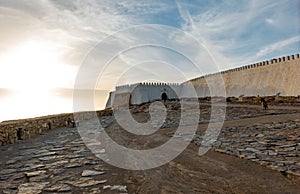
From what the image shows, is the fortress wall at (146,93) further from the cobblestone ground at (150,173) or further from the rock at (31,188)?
the rock at (31,188)

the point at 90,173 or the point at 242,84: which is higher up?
the point at 242,84

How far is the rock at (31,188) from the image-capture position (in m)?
3.96

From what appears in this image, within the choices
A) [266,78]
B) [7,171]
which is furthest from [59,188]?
[266,78]

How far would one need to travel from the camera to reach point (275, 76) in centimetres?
3791

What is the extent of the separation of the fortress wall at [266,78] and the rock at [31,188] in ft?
118

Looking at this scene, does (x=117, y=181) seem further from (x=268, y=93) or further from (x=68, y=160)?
(x=268, y=93)

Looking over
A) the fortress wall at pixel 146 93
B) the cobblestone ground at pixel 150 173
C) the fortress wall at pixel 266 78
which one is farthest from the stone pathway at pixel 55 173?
the fortress wall at pixel 146 93

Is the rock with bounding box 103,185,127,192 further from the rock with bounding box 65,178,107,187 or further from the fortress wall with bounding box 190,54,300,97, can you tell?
the fortress wall with bounding box 190,54,300,97

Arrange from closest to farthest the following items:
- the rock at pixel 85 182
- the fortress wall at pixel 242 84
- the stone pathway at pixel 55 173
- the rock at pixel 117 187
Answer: the rock at pixel 117 187
the stone pathway at pixel 55 173
the rock at pixel 85 182
the fortress wall at pixel 242 84

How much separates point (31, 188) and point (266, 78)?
4130cm

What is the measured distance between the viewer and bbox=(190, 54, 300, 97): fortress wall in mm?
34963

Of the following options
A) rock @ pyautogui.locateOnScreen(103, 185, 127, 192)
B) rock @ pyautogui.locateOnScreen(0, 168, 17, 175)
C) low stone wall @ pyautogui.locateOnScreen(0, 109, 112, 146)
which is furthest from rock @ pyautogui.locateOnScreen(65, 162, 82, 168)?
low stone wall @ pyautogui.locateOnScreen(0, 109, 112, 146)

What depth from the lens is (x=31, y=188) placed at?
4.11m

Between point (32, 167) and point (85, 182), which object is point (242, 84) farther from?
point (85, 182)
